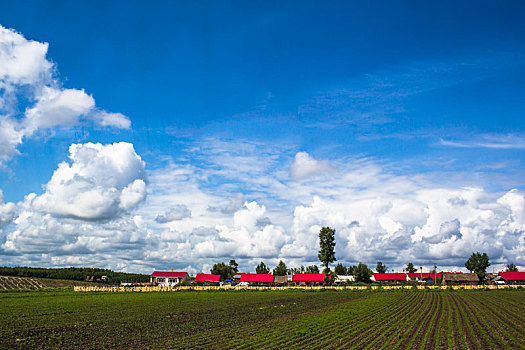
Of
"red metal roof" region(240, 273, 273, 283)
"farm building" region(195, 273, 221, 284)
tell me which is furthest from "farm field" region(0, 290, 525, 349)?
"farm building" region(195, 273, 221, 284)

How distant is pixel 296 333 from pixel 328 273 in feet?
303

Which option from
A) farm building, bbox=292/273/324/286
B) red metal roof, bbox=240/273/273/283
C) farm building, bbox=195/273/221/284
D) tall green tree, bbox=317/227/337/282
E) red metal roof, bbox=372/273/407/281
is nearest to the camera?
tall green tree, bbox=317/227/337/282

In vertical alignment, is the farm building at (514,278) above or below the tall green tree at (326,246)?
below

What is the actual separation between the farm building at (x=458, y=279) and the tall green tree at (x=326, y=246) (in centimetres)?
4612

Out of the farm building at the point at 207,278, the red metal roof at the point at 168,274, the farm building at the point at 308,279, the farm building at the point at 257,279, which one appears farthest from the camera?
the red metal roof at the point at 168,274

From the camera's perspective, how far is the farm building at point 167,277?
153 m

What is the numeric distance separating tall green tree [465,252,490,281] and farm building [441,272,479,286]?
28.9 metres

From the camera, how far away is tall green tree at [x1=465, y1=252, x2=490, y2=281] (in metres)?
172

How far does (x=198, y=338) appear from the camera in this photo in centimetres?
2547

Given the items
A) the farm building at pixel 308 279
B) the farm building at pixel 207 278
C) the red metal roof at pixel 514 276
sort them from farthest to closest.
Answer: the farm building at pixel 207 278 < the farm building at pixel 308 279 < the red metal roof at pixel 514 276

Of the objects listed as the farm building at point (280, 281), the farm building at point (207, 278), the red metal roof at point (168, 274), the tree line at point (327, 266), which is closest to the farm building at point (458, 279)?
the tree line at point (327, 266)

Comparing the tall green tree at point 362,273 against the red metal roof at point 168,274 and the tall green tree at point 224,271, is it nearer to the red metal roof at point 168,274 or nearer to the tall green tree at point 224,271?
the tall green tree at point 224,271

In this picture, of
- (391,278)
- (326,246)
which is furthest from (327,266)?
(391,278)

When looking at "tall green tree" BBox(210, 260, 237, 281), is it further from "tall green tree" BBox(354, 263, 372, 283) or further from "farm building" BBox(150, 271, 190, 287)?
"tall green tree" BBox(354, 263, 372, 283)
